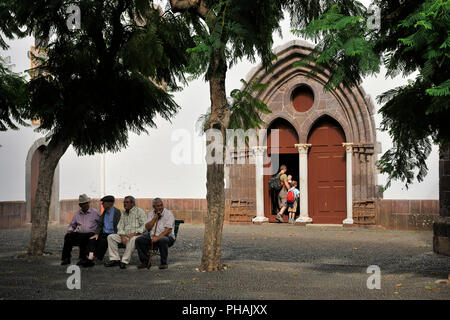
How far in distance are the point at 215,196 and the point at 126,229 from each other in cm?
167

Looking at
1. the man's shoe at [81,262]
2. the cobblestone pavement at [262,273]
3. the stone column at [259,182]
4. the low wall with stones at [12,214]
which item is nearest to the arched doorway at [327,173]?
the stone column at [259,182]

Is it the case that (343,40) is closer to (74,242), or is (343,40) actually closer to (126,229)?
(126,229)

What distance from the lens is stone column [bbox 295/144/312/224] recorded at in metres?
17.8

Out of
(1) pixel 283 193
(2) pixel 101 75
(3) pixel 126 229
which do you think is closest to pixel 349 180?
(1) pixel 283 193

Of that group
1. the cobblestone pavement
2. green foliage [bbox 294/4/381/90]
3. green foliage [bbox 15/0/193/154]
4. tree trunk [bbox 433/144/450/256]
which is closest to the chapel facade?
the cobblestone pavement

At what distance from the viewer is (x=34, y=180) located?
19172 mm

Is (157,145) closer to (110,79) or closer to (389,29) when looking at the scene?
(110,79)

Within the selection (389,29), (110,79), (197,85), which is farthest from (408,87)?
(197,85)

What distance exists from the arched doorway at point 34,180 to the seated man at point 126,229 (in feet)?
30.1

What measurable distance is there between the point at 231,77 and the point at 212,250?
1050 cm

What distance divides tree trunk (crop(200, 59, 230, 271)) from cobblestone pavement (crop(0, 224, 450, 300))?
10.0 inches

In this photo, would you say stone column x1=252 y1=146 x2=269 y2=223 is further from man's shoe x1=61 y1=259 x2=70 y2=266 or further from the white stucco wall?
man's shoe x1=61 y1=259 x2=70 y2=266

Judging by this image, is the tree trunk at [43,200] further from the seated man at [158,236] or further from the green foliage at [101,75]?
the seated man at [158,236]

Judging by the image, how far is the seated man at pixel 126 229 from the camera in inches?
376
